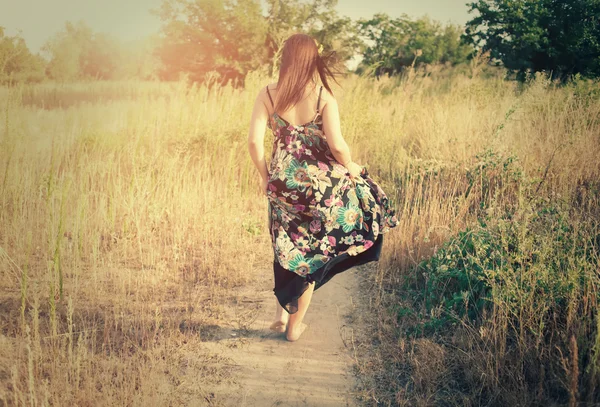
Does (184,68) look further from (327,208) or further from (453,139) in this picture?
(327,208)

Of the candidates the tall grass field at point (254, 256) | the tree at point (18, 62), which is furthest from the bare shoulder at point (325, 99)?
the tree at point (18, 62)

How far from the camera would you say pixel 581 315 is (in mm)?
2311

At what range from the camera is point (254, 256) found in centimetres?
393

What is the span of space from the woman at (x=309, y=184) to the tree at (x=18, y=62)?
2975 mm

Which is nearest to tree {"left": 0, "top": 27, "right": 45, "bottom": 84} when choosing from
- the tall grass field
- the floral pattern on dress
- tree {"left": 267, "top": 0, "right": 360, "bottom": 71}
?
the tall grass field

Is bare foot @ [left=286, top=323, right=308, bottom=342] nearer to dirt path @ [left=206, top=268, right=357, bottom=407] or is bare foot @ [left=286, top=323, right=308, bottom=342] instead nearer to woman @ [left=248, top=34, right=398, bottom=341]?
dirt path @ [left=206, top=268, right=357, bottom=407]

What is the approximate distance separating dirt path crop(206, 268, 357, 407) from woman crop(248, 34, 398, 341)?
30 centimetres

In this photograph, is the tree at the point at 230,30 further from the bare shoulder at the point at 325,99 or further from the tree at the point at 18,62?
the bare shoulder at the point at 325,99

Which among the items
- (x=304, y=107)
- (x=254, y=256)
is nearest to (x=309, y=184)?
(x=304, y=107)

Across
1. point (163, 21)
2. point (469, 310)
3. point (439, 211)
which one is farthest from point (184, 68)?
point (469, 310)

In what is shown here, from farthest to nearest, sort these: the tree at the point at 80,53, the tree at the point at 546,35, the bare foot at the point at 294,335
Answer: the tree at the point at 546,35, the tree at the point at 80,53, the bare foot at the point at 294,335

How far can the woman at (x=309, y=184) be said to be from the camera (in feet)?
7.95

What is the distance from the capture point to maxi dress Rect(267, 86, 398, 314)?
2502mm

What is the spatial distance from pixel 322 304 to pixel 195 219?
1627mm
